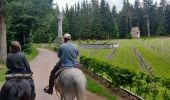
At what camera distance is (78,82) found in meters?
12.1

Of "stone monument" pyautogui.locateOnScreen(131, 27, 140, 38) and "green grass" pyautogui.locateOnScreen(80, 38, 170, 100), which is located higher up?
"stone monument" pyautogui.locateOnScreen(131, 27, 140, 38)

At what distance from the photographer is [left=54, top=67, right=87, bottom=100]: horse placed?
12156 mm

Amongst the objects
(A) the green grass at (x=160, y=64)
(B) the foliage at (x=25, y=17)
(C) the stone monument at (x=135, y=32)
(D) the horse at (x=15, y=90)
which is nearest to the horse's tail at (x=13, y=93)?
(D) the horse at (x=15, y=90)

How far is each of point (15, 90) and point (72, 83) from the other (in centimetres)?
163

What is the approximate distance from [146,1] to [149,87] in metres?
141

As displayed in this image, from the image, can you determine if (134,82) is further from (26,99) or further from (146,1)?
(146,1)

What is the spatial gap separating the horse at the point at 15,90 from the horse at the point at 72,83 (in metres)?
1.15

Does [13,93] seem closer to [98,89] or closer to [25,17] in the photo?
[98,89]

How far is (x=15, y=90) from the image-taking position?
11398 millimetres

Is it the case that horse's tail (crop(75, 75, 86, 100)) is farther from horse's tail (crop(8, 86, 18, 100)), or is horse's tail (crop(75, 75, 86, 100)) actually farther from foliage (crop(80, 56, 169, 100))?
foliage (crop(80, 56, 169, 100))

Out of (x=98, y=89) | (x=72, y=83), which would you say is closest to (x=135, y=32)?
(x=98, y=89)

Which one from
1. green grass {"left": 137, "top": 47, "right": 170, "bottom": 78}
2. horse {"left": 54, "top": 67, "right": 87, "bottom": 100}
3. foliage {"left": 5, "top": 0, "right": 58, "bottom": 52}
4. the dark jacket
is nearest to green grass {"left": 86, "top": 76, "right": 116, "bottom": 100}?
green grass {"left": 137, "top": 47, "right": 170, "bottom": 78}

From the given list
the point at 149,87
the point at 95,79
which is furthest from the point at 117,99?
the point at 95,79

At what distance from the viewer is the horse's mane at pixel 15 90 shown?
1139cm
